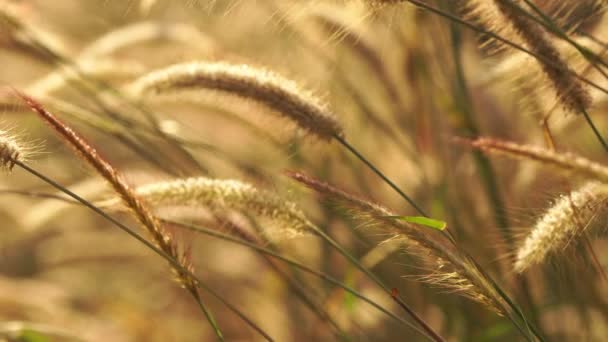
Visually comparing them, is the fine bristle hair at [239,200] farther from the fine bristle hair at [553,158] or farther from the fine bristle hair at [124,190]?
the fine bristle hair at [553,158]

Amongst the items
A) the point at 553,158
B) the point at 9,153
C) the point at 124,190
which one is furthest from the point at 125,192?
the point at 553,158

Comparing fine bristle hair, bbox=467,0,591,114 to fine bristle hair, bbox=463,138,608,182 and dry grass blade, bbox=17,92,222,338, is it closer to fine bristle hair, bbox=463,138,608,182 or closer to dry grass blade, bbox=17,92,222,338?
fine bristle hair, bbox=463,138,608,182

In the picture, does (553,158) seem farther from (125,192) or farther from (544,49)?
(125,192)

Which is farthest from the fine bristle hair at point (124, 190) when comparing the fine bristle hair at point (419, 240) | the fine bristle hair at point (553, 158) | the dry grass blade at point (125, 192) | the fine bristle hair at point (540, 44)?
the fine bristle hair at point (540, 44)

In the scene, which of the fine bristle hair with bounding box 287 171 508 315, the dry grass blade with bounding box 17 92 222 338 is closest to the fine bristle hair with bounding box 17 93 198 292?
the dry grass blade with bounding box 17 92 222 338

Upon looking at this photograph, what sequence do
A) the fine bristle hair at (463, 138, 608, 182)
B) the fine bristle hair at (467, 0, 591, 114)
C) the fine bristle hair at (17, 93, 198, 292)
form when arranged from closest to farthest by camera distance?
the fine bristle hair at (463, 138, 608, 182) < the fine bristle hair at (17, 93, 198, 292) < the fine bristle hair at (467, 0, 591, 114)
